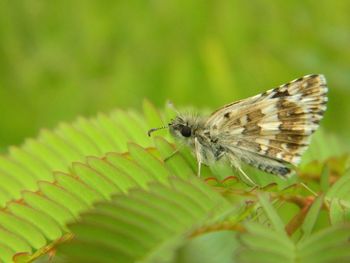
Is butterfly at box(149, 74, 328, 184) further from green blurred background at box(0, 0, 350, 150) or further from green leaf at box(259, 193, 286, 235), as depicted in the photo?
green blurred background at box(0, 0, 350, 150)

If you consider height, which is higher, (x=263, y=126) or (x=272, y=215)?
(x=263, y=126)

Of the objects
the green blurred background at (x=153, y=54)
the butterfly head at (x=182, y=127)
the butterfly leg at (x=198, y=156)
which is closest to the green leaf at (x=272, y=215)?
the butterfly leg at (x=198, y=156)

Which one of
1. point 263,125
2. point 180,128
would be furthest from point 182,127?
point 263,125

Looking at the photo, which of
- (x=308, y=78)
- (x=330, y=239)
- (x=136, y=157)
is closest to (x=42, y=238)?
(x=136, y=157)

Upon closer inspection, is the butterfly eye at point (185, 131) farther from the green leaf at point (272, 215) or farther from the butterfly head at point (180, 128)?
the green leaf at point (272, 215)

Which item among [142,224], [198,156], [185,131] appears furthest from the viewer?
[185,131]

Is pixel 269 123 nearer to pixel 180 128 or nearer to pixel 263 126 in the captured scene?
pixel 263 126

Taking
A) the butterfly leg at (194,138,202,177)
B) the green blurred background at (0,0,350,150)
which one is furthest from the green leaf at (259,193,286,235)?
the green blurred background at (0,0,350,150)

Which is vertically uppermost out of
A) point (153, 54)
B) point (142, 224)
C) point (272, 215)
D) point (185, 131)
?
point (153, 54)
